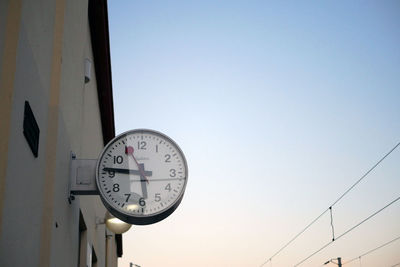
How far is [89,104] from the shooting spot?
955cm

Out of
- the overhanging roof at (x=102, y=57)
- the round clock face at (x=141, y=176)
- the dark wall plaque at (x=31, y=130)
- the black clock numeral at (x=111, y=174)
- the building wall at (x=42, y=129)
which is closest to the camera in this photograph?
the building wall at (x=42, y=129)

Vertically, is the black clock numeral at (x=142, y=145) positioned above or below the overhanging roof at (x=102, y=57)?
below

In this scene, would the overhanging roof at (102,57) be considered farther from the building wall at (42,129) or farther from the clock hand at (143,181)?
the clock hand at (143,181)

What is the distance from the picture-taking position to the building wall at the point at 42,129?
3729 millimetres

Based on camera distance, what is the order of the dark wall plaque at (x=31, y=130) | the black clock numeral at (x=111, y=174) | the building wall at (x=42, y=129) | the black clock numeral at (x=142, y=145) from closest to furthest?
1. the building wall at (x=42, y=129)
2. the dark wall plaque at (x=31, y=130)
3. the black clock numeral at (x=111, y=174)
4. the black clock numeral at (x=142, y=145)

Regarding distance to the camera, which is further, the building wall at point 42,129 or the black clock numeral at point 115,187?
the black clock numeral at point 115,187

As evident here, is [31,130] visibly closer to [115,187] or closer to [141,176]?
[115,187]

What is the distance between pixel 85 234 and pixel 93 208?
123 centimetres

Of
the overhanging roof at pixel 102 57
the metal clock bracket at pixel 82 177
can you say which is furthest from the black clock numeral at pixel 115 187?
the overhanging roof at pixel 102 57

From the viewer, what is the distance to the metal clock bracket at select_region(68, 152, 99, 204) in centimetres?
616

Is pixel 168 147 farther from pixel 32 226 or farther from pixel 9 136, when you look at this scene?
pixel 9 136

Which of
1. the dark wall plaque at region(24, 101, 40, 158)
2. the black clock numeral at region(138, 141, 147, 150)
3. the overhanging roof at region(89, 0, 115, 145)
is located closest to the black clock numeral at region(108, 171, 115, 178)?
the black clock numeral at region(138, 141, 147, 150)

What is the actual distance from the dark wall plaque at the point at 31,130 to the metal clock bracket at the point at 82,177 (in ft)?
4.70

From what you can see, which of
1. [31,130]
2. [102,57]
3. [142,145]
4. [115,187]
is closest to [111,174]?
[115,187]
